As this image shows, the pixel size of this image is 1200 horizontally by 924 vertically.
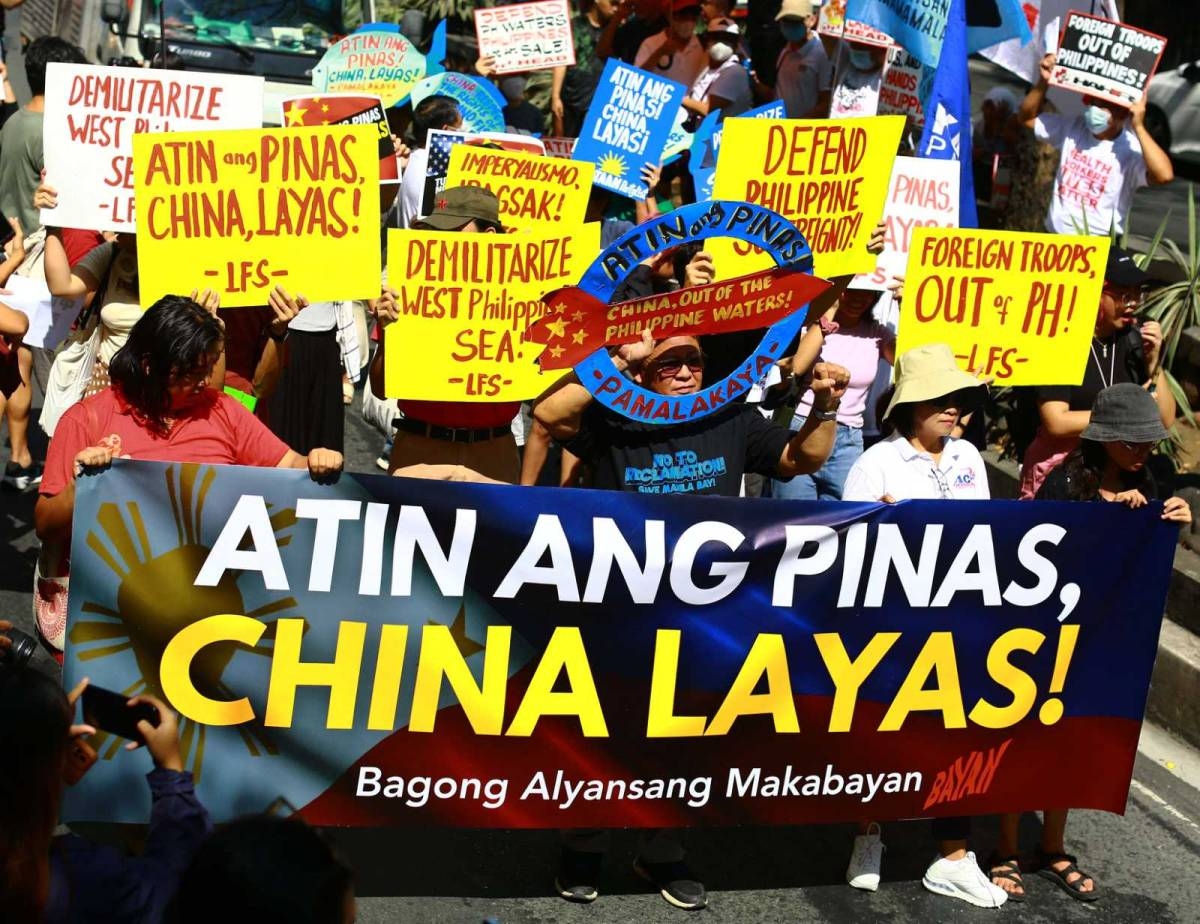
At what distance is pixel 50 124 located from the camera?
20.8 feet

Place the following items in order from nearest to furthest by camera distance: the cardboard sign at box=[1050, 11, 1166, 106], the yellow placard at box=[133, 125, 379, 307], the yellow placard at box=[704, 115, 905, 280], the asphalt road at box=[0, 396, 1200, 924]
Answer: the asphalt road at box=[0, 396, 1200, 924] → the yellow placard at box=[133, 125, 379, 307] → the yellow placard at box=[704, 115, 905, 280] → the cardboard sign at box=[1050, 11, 1166, 106]

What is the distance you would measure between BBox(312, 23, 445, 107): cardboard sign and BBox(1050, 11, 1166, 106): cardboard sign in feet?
13.6

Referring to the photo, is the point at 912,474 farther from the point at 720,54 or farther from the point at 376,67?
the point at 720,54

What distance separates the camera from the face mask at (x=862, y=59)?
32.1 feet

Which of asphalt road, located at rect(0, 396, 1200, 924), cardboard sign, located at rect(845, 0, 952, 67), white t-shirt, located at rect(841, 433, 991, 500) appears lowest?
asphalt road, located at rect(0, 396, 1200, 924)

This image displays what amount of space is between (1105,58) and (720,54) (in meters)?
3.90

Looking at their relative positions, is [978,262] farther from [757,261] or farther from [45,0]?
[45,0]

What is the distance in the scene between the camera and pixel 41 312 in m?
7.03

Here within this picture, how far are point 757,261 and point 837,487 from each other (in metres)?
0.99

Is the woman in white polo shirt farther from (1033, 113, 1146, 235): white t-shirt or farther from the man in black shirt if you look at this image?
(1033, 113, 1146, 235): white t-shirt

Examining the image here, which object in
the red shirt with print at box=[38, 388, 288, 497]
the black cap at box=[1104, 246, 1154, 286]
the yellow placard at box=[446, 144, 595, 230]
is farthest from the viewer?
the yellow placard at box=[446, 144, 595, 230]

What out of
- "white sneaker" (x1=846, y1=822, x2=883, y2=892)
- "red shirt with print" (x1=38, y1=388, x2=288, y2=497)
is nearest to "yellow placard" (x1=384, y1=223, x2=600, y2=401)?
"red shirt with print" (x1=38, y1=388, x2=288, y2=497)

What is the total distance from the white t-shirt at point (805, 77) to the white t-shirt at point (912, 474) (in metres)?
6.85

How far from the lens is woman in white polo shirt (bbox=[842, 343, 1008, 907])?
5375 millimetres
